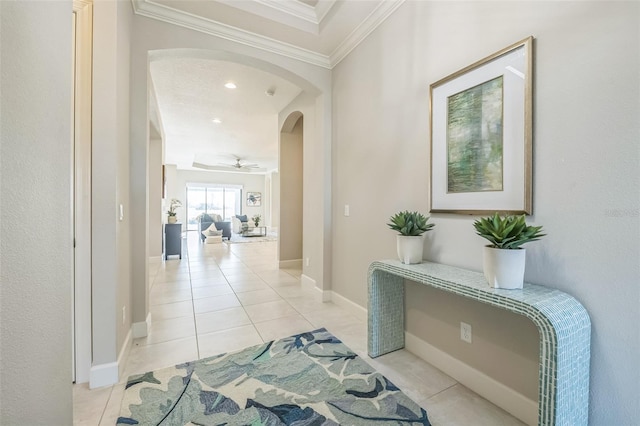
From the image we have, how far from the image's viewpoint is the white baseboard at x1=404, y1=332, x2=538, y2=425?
1437 mm

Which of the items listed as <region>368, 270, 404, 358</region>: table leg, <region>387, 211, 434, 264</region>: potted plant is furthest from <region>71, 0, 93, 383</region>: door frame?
<region>387, 211, 434, 264</region>: potted plant

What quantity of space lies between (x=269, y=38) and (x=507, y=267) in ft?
9.48

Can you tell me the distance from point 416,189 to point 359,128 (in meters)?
1.00

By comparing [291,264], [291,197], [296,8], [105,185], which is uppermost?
[296,8]

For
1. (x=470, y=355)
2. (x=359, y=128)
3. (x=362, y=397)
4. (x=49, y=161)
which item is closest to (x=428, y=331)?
(x=470, y=355)

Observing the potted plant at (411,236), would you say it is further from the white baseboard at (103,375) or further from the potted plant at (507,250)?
the white baseboard at (103,375)

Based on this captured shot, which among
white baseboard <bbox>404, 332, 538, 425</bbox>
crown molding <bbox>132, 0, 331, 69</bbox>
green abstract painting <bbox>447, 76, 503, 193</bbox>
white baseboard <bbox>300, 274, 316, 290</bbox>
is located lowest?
white baseboard <bbox>404, 332, 538, 425</bbox>

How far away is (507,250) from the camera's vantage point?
4.20 feet

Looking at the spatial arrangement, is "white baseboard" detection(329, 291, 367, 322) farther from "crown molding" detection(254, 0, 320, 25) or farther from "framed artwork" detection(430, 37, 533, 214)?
"crown molding" detection(254, 0, 320, 25)

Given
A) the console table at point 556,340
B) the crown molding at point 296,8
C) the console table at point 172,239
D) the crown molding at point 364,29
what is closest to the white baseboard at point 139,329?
the console table at point 556,340

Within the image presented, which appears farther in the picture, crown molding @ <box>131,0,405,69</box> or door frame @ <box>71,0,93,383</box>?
crown molding @ <box>131,0,405,69</box>

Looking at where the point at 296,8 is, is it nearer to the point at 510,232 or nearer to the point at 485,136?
the point at 485,136

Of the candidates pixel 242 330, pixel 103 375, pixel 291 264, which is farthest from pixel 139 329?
pixel 291 264

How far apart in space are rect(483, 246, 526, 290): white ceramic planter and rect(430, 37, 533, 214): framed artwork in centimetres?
30
